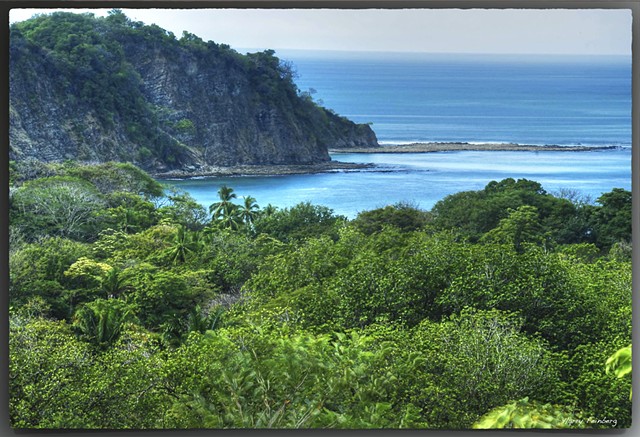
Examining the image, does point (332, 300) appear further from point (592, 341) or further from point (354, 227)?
point (592, 341)

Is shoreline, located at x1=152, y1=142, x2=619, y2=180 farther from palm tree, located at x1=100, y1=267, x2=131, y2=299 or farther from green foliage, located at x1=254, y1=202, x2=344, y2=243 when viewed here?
palm tree, located at x1=100, y1=267, x2=131, y2=299

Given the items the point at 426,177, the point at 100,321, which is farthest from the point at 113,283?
the point at 426,177

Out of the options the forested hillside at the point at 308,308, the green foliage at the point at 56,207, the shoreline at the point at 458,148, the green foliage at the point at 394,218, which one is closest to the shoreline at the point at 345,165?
the shoreline at the point at 458,148

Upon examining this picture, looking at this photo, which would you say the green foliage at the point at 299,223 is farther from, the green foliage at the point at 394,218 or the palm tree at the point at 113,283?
the palm tree at the point at 113,283

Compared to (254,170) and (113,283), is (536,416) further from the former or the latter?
(113,283)

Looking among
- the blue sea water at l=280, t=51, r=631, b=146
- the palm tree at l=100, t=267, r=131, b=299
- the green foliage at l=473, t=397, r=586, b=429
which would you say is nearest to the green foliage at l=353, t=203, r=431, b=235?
the blue sea water at l=280, t=51, r=631, b=146
